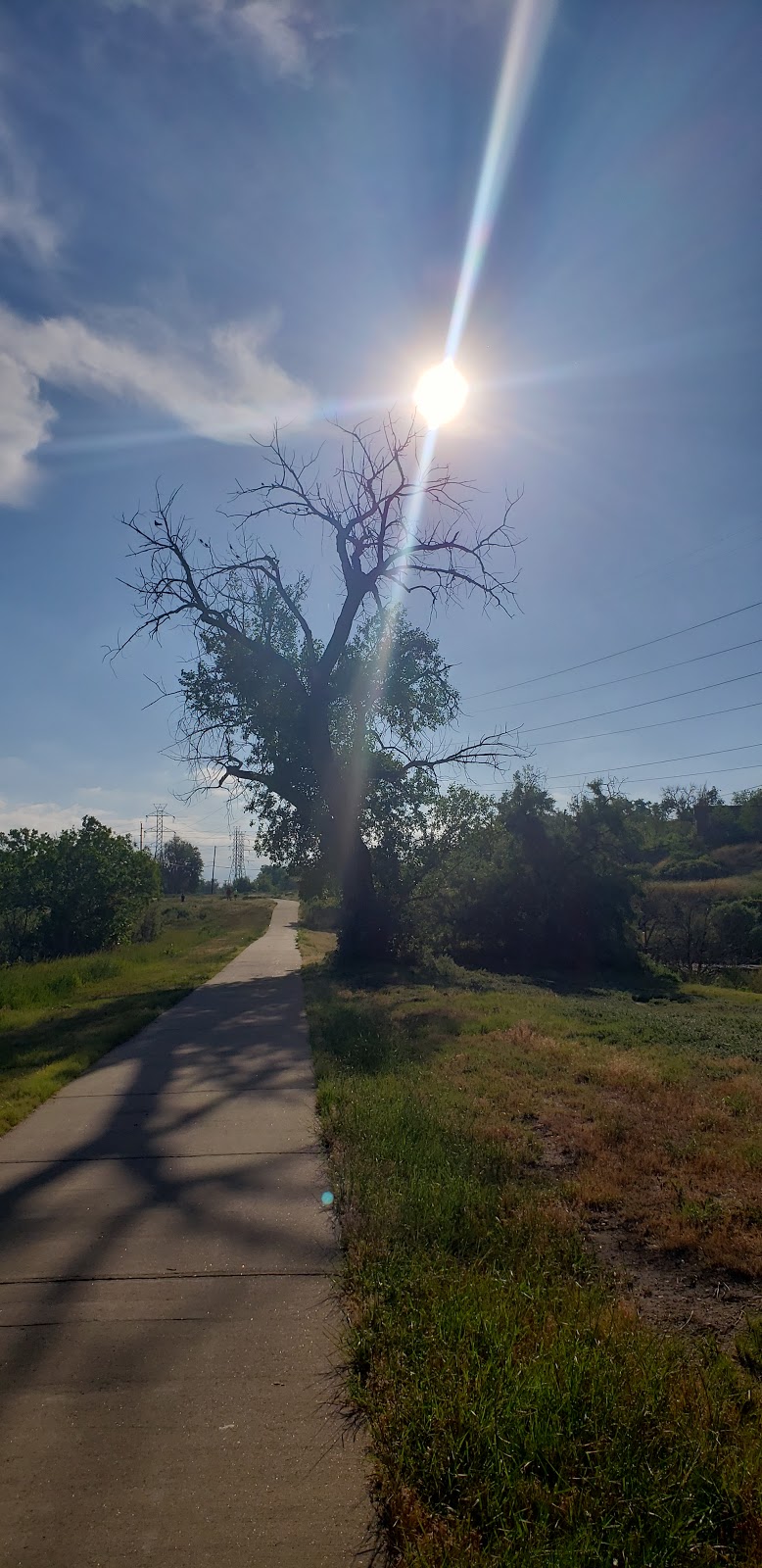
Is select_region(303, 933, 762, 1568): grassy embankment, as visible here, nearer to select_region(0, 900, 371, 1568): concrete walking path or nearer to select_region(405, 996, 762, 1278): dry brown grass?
select_region(405, 996, 762, 1278): dry brown grass

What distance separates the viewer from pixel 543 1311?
3.52 meters

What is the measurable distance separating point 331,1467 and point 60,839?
4023cm

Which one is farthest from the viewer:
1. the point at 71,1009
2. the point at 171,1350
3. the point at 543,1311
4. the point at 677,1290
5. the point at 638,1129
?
the point at 71,1009

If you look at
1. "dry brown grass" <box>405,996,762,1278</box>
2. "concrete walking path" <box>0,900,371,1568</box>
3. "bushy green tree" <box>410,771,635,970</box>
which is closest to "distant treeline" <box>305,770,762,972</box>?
"bushy green tree" <box>410,771,635,970</box>

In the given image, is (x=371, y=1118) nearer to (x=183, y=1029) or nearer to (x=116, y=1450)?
(x=116, y=1450)

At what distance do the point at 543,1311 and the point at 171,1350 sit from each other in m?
1.47

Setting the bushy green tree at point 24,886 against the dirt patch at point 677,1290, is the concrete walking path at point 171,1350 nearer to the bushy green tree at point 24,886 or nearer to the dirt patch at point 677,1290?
the dirt patch at point 677,1290

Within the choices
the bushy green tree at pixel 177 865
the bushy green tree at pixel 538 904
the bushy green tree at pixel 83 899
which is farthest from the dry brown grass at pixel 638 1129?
the bushy green tree at pixel 177 865

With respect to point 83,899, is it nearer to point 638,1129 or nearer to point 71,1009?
point 71,1009

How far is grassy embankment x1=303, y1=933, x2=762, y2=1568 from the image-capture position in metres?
2.43

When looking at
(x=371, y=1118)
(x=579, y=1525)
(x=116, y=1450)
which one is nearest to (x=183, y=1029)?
(x=371, y=1118)

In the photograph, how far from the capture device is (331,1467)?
2.72 metres

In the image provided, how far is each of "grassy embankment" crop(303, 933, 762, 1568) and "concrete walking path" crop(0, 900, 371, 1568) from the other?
20 cm

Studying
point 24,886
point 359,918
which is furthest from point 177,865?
point 359,918
